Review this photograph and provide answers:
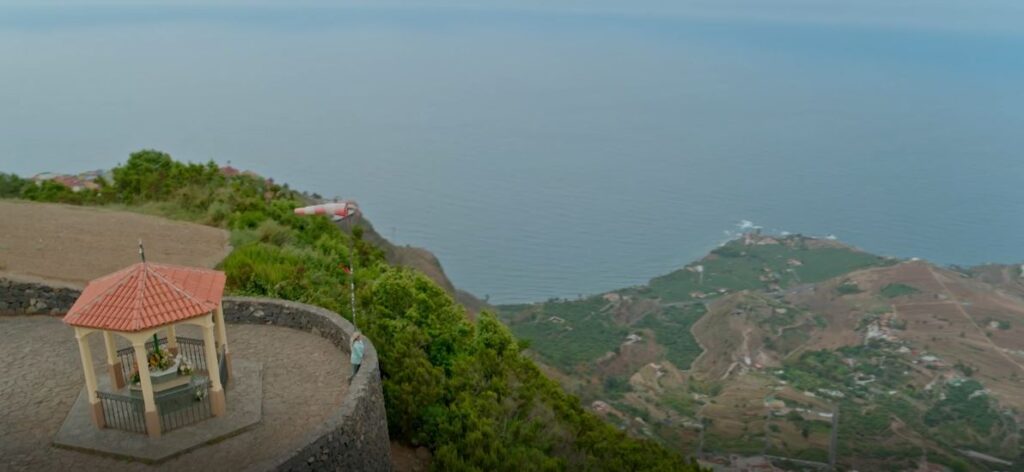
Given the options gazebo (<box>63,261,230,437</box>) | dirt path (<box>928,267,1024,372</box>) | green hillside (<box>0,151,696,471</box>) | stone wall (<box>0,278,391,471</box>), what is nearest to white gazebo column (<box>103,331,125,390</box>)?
gazebo (<box>63,261,230,437</box>)

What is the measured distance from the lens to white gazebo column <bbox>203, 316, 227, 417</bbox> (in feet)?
35.1

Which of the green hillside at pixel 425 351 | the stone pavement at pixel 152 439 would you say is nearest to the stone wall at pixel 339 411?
the green hillside at pixel 425 351

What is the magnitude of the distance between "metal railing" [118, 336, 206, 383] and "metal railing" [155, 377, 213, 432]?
2.68 ft

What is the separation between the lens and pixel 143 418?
1036 cm

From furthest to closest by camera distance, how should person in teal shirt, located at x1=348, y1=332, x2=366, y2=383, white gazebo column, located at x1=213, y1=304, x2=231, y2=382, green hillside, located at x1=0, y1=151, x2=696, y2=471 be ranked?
green hillside, located at x1=0, y1=151, x2=696, y2=471 → person in teal shirt, located at x1=348, y1=332, x2=366, y2=383 → white gazebo column, located at x1=213, y1=304, x2=231, y2=382

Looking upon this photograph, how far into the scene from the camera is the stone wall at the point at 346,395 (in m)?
9.87

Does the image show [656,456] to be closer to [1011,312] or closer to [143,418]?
[143,418]

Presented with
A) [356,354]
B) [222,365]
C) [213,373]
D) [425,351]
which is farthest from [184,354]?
[425,351]

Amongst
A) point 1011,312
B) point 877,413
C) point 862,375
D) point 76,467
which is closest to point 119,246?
point 76,467

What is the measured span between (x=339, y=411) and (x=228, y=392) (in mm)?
2122

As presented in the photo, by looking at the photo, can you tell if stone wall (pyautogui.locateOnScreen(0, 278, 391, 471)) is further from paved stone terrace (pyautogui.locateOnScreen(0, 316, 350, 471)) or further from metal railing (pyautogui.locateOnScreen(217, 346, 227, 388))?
metal railing (pyautogui.locateOnScreen(217, 346, 227, 388))

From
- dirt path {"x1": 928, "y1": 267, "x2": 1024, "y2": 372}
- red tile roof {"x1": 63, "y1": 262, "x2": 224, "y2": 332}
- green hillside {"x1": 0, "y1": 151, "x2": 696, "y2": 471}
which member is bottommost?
dirt path {"x1": 928, "y1": 267, "x2": 1024, "y2": 372}

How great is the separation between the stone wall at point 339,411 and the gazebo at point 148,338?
1929 mm

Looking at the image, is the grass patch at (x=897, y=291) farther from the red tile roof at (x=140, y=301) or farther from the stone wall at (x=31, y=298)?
the red tile roof at (x=140, y=301)
